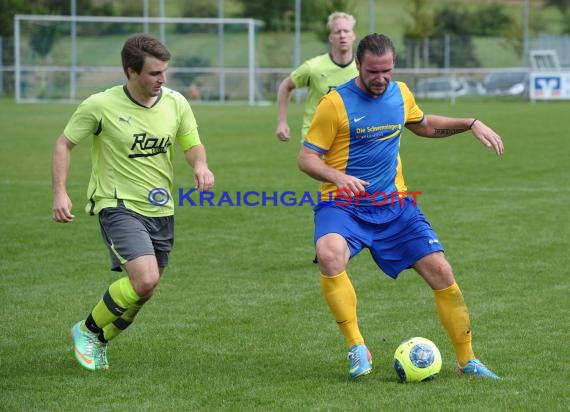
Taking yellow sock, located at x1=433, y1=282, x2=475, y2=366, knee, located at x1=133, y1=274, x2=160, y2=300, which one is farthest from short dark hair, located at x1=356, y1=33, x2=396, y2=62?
knee, located at x1=133, y1=274, x2=160, y2=300

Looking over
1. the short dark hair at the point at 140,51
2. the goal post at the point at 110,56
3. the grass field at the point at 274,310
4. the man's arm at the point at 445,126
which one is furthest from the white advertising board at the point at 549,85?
the short dark hair at the point at 140,51

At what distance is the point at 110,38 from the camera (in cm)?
4044

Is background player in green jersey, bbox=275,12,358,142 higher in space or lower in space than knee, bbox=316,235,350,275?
higher

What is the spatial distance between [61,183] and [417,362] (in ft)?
7.46

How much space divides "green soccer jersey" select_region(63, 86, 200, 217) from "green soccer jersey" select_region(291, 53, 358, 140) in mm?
4016

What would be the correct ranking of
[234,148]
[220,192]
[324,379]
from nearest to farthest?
[324,379]
[220,192]
[234,148]

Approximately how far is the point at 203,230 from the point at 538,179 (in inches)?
255

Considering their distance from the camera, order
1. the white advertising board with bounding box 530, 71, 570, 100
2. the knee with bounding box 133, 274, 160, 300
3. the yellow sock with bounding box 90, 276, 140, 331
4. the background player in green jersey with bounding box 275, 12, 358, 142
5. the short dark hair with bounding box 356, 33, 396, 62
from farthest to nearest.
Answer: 1. the white advertising board with bounding box 530, 71, 570, 100
2. the background player in green jersey with bounding box 275, 12, 358, 142
3. the yellow sock with bounding box 90, 276, 140, 331
4. the knee with bounding box 133, 274, 160, 300
5. the short dark hair with bounding box 356, 33, 396, 62

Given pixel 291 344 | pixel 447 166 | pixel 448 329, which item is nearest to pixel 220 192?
pixel 447 166

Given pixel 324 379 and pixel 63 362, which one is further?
pixel 63 362

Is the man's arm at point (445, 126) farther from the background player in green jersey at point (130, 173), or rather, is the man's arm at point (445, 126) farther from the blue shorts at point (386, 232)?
the background player in green jersey at point (130, 173)

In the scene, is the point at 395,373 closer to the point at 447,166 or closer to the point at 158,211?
the point at 158,211

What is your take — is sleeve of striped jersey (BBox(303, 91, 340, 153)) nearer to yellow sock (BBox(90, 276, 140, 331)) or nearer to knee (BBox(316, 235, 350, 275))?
knee (BBox(316, 235, 350, 275))

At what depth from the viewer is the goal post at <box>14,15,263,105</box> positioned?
3891cm
